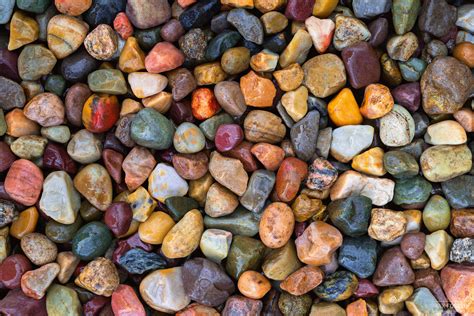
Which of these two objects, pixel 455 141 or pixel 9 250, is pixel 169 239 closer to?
pixel 9 250

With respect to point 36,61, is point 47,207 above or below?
below

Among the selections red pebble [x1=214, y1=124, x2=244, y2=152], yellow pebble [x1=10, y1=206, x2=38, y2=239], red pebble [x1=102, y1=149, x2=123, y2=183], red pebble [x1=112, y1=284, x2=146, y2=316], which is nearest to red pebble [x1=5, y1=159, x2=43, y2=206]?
yellow pebble [x1=10, y1=206, x2=38, y2=239]

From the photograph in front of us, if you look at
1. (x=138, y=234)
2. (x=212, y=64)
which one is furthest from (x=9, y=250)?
(x=212, y=64)

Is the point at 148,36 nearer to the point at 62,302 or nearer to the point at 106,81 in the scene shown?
the point at 106,81

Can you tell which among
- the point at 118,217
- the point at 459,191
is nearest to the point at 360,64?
the point at 459,191

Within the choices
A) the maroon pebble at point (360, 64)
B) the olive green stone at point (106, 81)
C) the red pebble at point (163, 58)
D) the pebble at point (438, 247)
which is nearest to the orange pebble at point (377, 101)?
the maroon pebble at point (360, 64)

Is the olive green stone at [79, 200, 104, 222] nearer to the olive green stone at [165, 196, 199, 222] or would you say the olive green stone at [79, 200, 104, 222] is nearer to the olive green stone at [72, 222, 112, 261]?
the olive green stone at [72, 222, 112, 261]

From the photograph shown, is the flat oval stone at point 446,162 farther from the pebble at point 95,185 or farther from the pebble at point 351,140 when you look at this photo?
the pebble at point 95,185

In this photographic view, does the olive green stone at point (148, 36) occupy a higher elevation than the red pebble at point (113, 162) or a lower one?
higher
